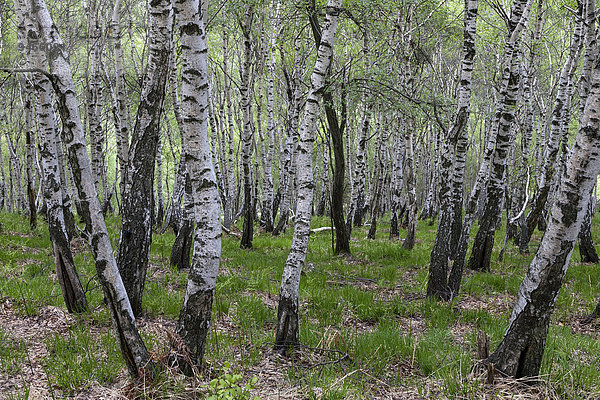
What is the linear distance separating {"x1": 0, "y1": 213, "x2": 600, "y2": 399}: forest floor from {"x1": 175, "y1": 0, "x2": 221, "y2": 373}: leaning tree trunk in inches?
10.3

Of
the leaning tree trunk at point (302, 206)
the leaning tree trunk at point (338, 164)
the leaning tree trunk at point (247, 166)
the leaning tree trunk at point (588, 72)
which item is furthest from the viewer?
the leaning tree trunk at point (247, 166)

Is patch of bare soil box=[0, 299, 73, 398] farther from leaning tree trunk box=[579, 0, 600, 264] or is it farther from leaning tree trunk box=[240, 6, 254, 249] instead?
leaning tree trunk box=[240, 6, 254, 249]

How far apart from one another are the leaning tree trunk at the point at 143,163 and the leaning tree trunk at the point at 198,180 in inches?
64.8

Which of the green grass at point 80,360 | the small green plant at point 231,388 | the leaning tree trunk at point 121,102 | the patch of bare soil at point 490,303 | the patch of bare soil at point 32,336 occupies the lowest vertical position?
the patch of bare soil at point 32,336

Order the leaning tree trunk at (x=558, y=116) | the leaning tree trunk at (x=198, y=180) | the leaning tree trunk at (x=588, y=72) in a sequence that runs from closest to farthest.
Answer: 1. the leaning tree trunk at (x=198, y=180)
2. the leaning tree trunk at (x=588, y=72)
3. the leaning tree trunk at (x=558, y=116)

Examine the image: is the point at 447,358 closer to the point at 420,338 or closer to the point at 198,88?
the point at 420,338

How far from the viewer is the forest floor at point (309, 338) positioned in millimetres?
3455

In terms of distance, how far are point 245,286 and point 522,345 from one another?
445cm

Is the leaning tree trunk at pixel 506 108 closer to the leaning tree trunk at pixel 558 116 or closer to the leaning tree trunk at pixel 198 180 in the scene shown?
the leaning tree trunk at pixel 558 116

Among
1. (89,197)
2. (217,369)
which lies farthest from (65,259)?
(217,369)

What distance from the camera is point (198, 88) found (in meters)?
3.30

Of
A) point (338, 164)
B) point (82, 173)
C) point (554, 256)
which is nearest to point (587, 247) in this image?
point (338, 164)

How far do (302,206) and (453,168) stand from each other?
315 centimetres

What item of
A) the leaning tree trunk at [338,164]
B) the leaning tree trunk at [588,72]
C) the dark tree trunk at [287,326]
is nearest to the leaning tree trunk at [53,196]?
the dark tree trunk at [287,326]
